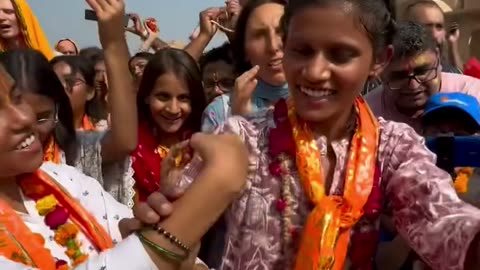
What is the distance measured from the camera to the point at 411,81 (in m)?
2.98

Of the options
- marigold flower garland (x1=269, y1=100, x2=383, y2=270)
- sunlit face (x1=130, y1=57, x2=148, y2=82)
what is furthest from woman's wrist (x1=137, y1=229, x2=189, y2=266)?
sunlit face (x1=130, y1=57, x2=148, y2=82)

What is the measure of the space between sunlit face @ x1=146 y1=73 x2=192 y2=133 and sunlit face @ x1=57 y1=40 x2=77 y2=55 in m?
3.18

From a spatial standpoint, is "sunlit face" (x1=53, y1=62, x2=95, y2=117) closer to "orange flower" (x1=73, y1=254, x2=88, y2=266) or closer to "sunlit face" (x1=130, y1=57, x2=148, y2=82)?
"sunlit face" (x1=130, y1=57, x2=148, y2=82)

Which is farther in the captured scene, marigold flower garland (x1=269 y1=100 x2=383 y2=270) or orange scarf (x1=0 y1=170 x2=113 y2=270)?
marigold flower garland (x1=269 y1=100 x2=383 y2=270)

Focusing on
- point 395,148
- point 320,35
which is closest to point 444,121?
point 395,148

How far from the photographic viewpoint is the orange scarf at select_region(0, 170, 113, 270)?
170 cm

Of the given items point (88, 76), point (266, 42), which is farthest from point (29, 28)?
point (266, 42)

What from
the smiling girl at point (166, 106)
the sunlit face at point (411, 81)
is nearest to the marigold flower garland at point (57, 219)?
the smiling girl at point (166, 106)

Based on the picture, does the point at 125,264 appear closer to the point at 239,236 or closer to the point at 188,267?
the point at 188,267

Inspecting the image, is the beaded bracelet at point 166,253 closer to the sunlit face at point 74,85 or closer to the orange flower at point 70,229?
the orange flower at point 70,229

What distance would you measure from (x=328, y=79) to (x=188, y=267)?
2.23 feet

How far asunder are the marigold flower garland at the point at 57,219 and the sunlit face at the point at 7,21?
7.98 feet

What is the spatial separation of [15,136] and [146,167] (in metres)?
1.61

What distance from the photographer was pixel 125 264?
1281mm
